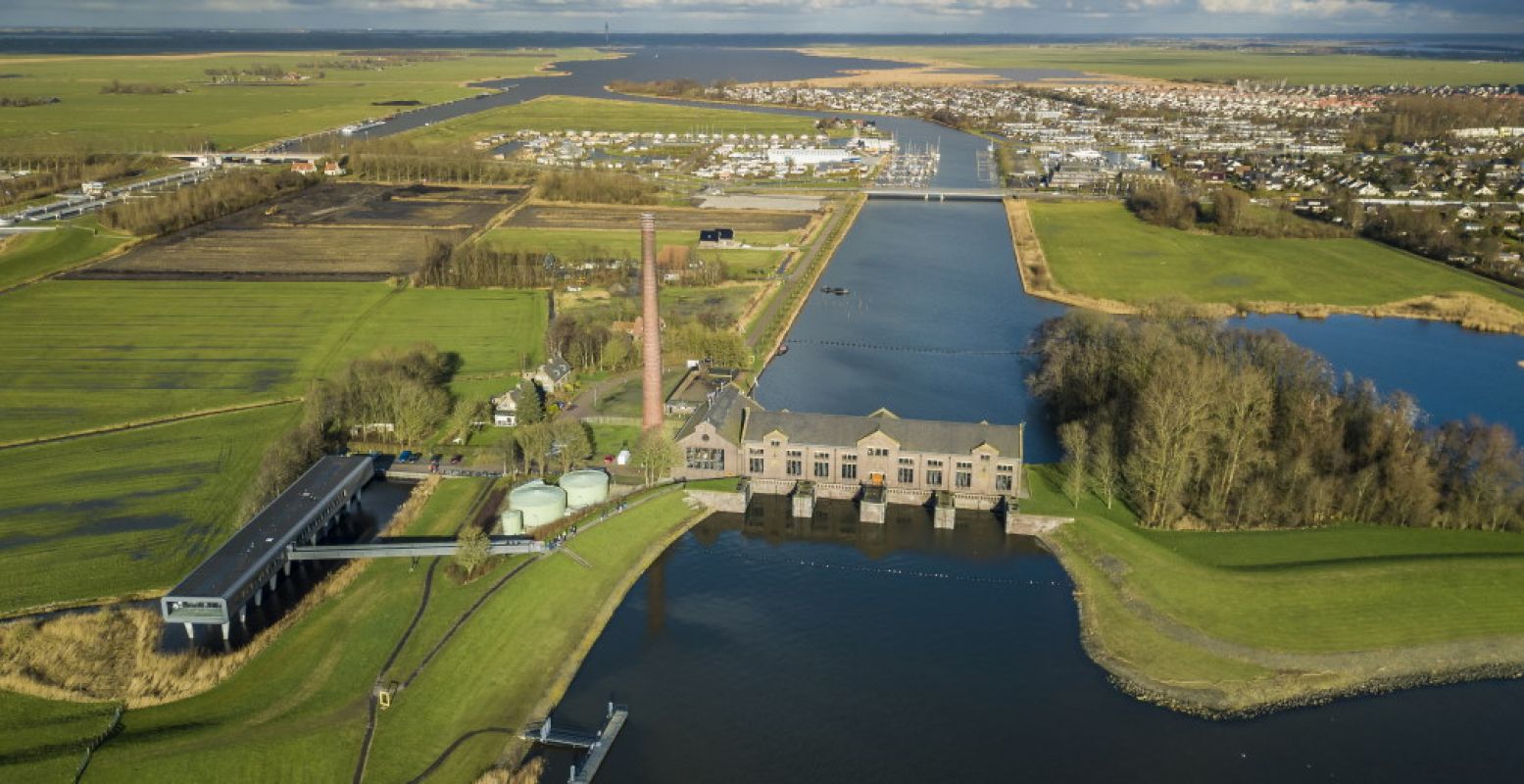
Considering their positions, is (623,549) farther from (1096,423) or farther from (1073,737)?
(1096,423)

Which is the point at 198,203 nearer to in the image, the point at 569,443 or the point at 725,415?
the point at 569,443

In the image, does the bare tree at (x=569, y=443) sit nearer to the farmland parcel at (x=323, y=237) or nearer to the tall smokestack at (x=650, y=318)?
the tall smokestack at (x=650, y=318)

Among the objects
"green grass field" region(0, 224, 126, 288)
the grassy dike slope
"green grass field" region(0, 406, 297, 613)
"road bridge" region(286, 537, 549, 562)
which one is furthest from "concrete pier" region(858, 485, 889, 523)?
"green grass field" region(0, 224, 126, 288)

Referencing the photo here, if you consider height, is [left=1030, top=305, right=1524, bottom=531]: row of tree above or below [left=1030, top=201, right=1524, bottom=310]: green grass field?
below

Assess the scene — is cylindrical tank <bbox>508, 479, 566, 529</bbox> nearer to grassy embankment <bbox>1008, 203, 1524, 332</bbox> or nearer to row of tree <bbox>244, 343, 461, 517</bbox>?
row of tree <bbox>244, 343, 461, 517</bbox>

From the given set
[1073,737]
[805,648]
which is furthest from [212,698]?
[1073,737]

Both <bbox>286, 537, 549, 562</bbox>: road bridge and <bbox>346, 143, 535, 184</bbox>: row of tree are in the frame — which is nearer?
<bbox>286, 537, 549, 562</bbox>: road bridge

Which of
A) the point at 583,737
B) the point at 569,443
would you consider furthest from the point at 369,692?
the point at 569,443
